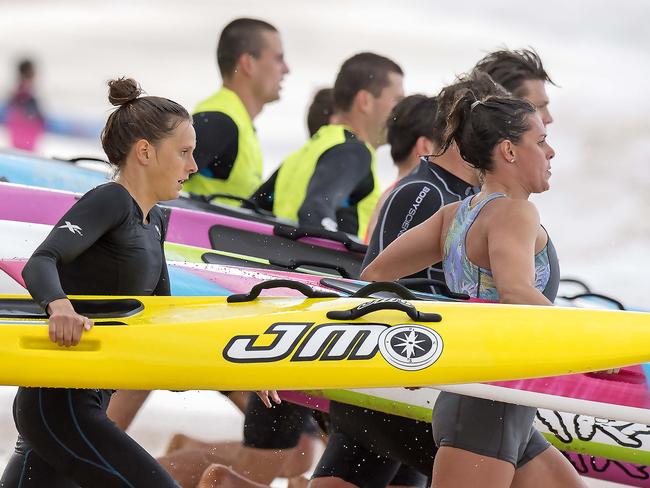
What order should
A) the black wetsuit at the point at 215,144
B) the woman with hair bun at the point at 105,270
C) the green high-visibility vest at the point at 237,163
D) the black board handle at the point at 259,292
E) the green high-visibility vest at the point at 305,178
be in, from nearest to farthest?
the woman with hair bun at the point at 105,270 → the black board handle at the point at 259,292 → the green high-visibility vest at the point at 305,178 → the black wetsuit at the point at 215,144 → the green high-visibility vest at the point at 237,163

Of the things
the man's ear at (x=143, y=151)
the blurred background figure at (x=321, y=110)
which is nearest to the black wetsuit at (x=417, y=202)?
the man's ear at (x=143, y=151)

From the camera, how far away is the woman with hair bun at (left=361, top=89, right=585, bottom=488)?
9.69 ft

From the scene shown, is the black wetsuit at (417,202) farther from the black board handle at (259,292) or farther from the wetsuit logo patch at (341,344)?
the wetsuit logo patch at (341,344)

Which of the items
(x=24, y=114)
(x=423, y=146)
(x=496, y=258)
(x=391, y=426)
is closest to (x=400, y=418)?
(x=391, y=426)

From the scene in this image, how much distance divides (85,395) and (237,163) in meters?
2.91

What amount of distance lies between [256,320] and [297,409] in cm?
179

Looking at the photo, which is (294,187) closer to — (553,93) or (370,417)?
(370,417)

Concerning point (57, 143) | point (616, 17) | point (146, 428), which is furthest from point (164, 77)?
point (146, 428)

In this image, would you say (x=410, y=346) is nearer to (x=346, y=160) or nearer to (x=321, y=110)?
(x=346, y=160)

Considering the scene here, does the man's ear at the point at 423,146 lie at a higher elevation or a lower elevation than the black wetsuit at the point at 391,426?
higher

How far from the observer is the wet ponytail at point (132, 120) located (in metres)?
3.20

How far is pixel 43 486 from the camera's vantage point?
10.1 ft

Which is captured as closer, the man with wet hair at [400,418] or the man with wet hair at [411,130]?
the man with wet hair at [400,418]

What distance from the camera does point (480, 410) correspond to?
3.04m
